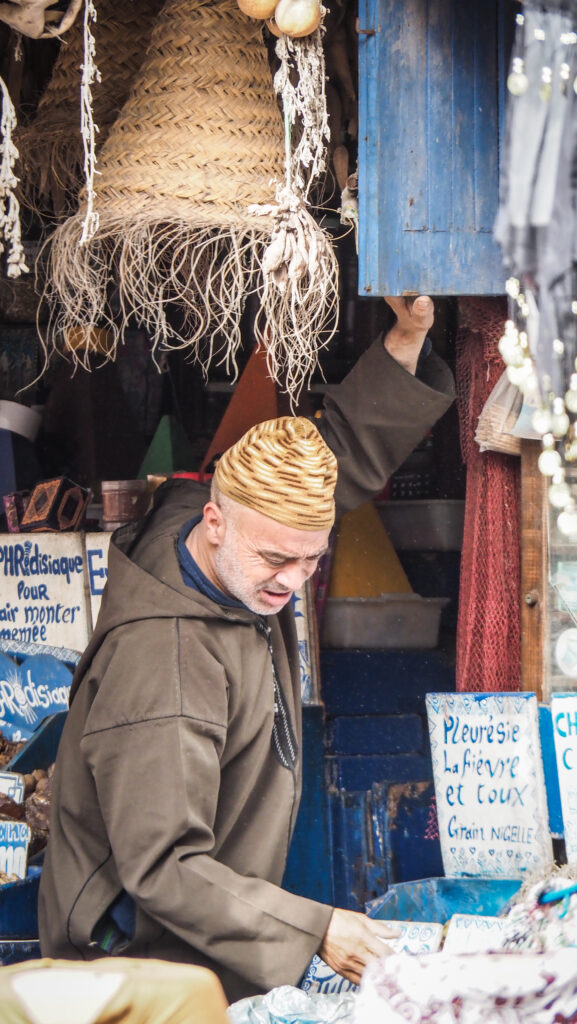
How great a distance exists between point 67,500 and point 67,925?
1847 mm

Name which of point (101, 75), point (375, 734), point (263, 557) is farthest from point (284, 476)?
→ point (375, 734)

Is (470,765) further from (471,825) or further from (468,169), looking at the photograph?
(468,169)

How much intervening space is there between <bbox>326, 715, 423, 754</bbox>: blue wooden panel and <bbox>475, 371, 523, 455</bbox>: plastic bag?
1.43 m

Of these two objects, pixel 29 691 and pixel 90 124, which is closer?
pixel 90 124

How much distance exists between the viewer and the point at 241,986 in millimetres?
2316

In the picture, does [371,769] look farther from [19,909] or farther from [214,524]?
[214,524]

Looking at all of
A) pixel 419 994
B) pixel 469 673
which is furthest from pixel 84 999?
pixel 469 673

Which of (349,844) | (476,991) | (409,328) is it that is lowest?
(349,844)

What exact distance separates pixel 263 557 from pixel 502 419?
97cm

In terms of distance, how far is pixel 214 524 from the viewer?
A: 7.95 ft

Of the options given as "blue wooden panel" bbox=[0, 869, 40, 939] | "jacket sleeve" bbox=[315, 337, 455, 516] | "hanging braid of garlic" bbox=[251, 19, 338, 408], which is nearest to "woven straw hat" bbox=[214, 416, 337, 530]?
"hanging braid of garlic" bbox=[251, 19, 338, 408]

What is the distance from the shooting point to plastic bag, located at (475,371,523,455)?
297 cm

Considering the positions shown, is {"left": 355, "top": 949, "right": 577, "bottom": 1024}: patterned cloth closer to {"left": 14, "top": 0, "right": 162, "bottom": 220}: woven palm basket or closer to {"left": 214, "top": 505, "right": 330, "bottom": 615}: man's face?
{"left": 214, "top": 505, "right": 330, "bottom": 615}: man's face

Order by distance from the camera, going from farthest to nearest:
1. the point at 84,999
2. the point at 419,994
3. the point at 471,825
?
the point at 471,825
the point at 419,994
the point at 84,999
